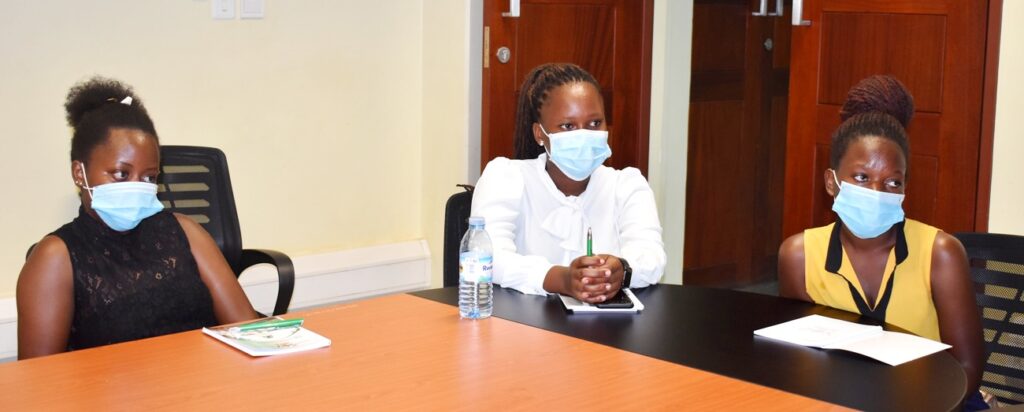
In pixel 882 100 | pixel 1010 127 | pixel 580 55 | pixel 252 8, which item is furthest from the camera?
pixel 580 55

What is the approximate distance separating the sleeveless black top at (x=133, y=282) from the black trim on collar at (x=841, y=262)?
1387mm

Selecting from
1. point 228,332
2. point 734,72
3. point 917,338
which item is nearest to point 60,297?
point 228,332

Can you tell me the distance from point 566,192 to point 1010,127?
1.63m

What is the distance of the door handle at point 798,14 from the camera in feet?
13.3

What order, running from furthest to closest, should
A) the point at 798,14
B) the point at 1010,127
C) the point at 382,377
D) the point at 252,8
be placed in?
1. the point at 252,8
2. the point at 798,14
3. the point at 1010,127
4. the point at 382,377

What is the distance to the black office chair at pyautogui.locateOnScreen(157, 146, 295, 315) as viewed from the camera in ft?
10.0

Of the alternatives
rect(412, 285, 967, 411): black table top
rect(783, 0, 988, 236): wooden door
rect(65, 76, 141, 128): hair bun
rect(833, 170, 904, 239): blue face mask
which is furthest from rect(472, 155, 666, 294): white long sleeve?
rect(783, 0, 988, 236): wooden door

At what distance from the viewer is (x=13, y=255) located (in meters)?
3.75

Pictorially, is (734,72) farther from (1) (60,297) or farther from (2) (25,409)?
(2) (25,409)

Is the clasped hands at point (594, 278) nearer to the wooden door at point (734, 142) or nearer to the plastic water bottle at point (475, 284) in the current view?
the plastic water bottle at point (475, 284)

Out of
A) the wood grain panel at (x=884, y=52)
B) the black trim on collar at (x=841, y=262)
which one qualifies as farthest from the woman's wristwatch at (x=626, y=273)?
the wood grain panel at (x=884, y=52)

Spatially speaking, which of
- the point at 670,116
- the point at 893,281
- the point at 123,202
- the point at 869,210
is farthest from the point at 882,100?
the point at 670,116

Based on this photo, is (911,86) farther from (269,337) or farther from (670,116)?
(269,337)

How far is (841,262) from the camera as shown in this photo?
2.46 meters
